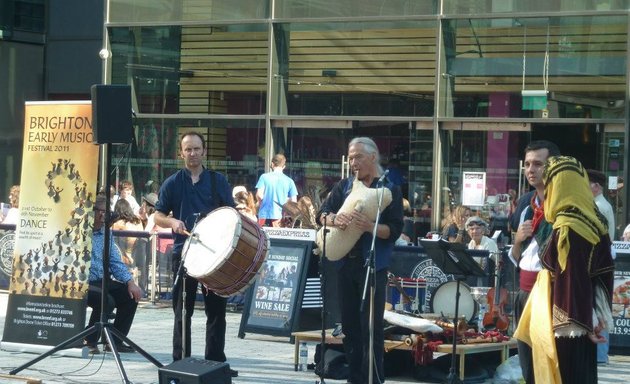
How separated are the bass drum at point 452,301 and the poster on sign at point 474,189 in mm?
7227

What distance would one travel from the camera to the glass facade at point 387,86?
1811 centimetres

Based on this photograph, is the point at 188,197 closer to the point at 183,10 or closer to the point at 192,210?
the point at 192,210

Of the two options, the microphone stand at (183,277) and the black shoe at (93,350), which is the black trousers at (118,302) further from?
the microphone stand at (183,277)

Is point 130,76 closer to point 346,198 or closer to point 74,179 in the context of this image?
point 74,179

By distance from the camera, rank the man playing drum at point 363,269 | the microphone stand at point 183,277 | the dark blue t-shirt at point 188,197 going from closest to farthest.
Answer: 1. the man playing drum at point 363,269
2. the microphone stand at point 183,277
3. the dark blue t-shirt at point 188,197

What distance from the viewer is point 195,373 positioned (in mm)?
8445

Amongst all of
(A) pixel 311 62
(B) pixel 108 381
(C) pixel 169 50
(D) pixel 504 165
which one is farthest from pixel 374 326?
(C) pixel 169 50

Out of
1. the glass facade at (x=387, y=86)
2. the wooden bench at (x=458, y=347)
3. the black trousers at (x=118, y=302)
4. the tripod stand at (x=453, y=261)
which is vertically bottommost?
the wooden bench at (x=458, y=347)

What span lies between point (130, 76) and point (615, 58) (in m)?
8.30

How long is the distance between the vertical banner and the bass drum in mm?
3158

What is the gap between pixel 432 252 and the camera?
391 inches

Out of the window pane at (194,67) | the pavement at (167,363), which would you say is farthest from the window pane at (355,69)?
the pavement at (167,363)

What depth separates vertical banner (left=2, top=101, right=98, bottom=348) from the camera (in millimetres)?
10836

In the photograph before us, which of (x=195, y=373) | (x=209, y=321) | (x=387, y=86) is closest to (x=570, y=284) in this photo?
(x=195, y=373)
